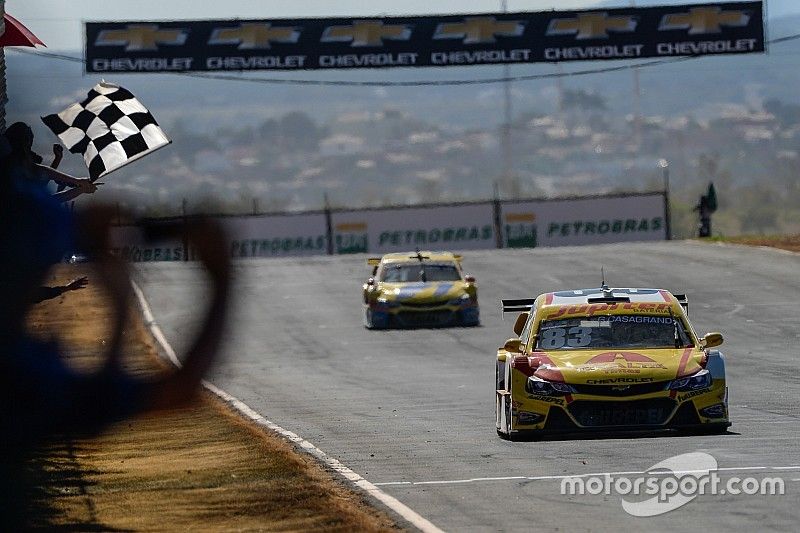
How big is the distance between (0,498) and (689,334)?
20.2ft

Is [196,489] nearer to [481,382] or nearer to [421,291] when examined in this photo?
[481,382]

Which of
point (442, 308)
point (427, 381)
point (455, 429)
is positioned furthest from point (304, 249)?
point (455, 429)

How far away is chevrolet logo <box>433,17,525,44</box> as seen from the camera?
141 ft

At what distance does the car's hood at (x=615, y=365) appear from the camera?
11.2 metres

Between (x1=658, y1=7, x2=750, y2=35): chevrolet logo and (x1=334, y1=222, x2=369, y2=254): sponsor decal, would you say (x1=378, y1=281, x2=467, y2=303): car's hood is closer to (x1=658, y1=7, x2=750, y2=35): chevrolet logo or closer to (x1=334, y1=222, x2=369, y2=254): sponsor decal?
(x1=334, y1=222, x2=369, y2=254): sponsor decal

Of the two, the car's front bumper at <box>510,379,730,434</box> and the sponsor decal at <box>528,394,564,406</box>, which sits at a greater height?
the sponsor decal at <box>528,394,564,406</box>

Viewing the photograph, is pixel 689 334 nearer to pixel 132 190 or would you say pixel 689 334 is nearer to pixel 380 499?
pixel 380 499

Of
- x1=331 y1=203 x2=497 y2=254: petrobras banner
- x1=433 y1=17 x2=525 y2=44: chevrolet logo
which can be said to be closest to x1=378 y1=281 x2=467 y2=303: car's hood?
x1=331 y1=203 x2=497 y2=254: petrobras banner

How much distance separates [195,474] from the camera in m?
10.9

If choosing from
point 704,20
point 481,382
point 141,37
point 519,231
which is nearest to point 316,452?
point 481,382

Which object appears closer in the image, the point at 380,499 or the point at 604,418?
the point at 380,499

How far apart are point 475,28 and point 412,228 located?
6.19 metres

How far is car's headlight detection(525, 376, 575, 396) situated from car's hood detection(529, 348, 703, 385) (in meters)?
0.04

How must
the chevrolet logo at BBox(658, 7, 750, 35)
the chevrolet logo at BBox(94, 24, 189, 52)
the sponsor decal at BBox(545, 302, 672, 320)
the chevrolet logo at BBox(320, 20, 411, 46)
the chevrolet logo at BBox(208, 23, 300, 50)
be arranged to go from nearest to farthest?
1. the sponsor decal at BBox(545, 302, 672, 320)
2. the chevrolet logo at BBox(94, 24, 189, 52)
3. the chevrolet logo at BBox(208, 23, 300, 50)
4. the chevrolet logo at BBox(320, 20, 411, 46)
5. the chevrolet logo at BBox(658, 7, 750, 35)
